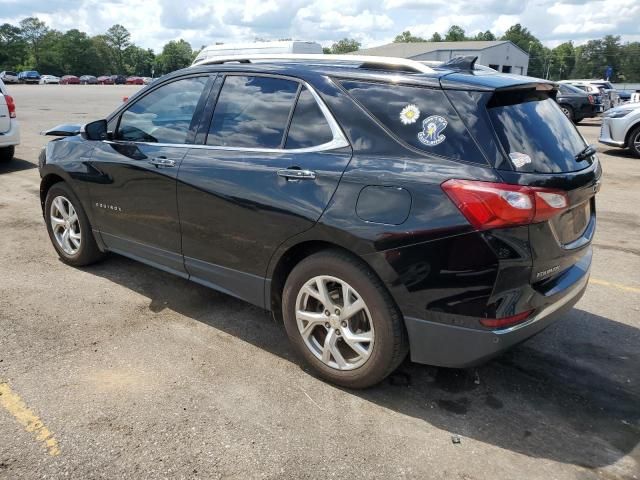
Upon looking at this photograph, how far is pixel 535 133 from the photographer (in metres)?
2.85

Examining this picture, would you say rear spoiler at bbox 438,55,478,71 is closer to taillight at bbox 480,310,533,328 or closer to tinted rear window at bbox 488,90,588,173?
tinted rear window at bbox 488,90,588,173

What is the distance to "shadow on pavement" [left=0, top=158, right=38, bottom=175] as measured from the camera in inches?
381

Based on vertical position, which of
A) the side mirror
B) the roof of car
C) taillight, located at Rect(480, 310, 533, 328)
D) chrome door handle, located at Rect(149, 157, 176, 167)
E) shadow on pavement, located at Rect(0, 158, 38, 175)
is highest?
the roof of car

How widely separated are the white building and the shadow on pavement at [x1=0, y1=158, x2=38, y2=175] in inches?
2187

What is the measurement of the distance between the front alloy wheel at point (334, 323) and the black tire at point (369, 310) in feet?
0.10

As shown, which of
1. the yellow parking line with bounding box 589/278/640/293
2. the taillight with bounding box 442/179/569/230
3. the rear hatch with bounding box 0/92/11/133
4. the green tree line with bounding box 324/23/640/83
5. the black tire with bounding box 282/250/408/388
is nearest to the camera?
the taillight with bounding box 442/179/569/230

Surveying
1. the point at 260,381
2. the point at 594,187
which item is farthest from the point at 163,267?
the point at 594,187

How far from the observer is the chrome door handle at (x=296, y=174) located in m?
3.04

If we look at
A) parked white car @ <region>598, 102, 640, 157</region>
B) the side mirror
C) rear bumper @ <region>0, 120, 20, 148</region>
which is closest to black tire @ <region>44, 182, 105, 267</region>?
the side mirror

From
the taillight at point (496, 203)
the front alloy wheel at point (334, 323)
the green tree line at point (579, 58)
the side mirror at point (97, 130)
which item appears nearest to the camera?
the taillight at point (496, 203)

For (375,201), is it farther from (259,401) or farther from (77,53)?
(77,53)

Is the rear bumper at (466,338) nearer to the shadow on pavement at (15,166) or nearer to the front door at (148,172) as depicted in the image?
the front door at (148,172)

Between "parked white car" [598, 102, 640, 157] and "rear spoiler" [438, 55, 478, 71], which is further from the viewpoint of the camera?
"parked white car" [598, 102, 640, 157]

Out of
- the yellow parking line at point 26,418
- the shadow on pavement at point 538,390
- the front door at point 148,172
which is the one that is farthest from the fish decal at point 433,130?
the yellow parking line at point 26,418
